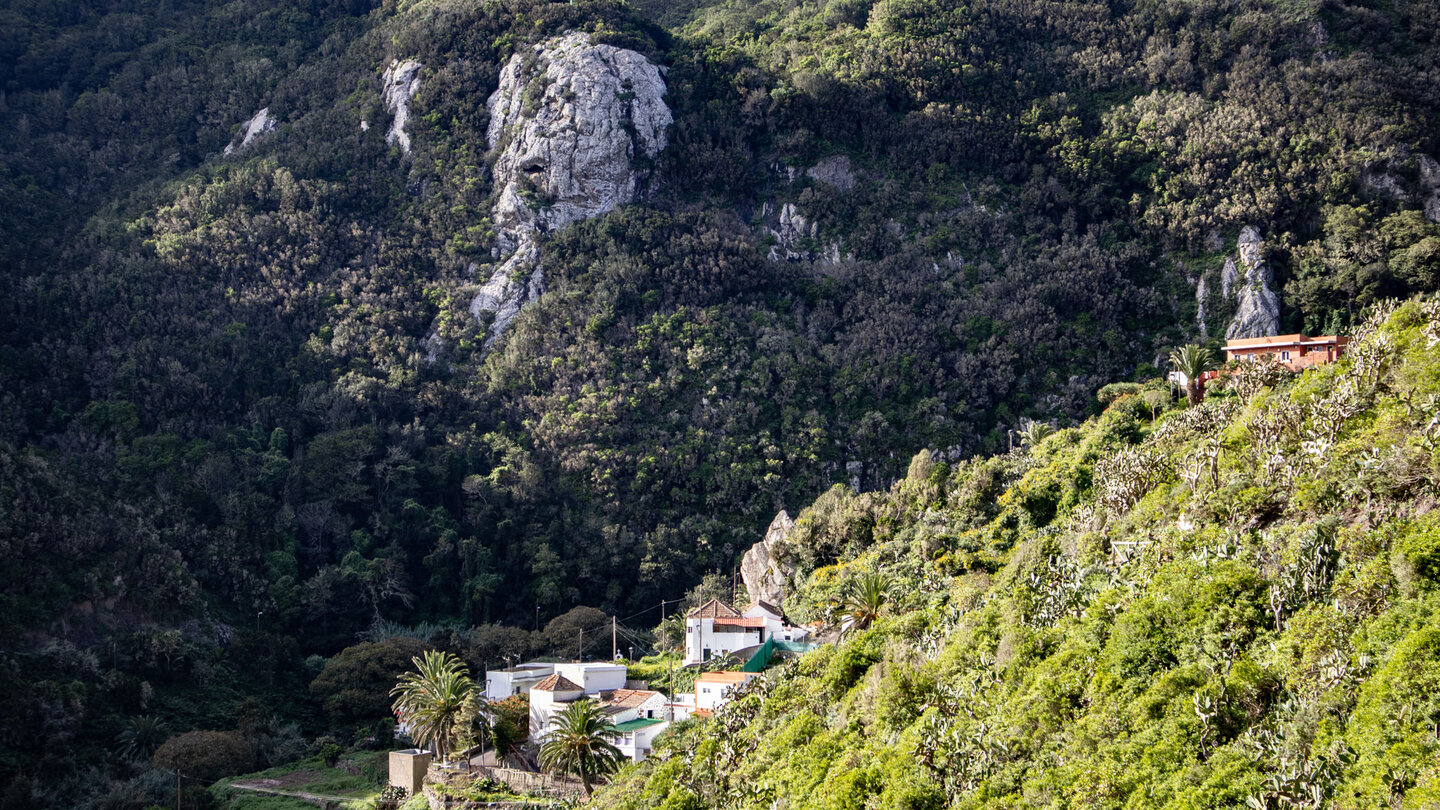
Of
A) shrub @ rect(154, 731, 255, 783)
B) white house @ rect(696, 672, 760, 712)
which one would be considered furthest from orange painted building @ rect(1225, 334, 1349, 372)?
shrub @ rect(154, 731, 255, 783)

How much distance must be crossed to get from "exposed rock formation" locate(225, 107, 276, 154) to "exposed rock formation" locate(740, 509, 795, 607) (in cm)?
6722

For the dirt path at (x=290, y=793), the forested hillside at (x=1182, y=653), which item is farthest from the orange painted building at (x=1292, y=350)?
the dirt path at (x=290, y=793)

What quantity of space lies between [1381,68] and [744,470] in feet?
182

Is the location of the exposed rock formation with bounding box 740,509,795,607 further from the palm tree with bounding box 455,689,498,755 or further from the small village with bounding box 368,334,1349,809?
the palm tree with bounding box 455,689,498,755

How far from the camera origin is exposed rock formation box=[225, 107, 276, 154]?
105250 mm

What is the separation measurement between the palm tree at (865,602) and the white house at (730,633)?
818 centimetres

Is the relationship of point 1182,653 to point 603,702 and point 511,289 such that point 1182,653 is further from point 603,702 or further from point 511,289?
point 511,289

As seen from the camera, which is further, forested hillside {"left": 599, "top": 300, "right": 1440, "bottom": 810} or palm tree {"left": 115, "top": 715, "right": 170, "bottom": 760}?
palm tree {"left": 115, "top": 715, "right": 170, "bottom": 760}

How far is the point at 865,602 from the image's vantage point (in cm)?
4341

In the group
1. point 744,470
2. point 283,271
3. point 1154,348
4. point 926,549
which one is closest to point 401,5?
point 283,271

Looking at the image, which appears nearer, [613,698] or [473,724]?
[473,724]

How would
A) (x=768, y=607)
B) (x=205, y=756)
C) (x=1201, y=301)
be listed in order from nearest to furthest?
(x=205, y=756) < (x=768, y=607) < (x=1201, y=301)

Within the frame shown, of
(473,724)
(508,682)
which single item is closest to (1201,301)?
(508,682)

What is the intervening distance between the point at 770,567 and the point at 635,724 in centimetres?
1896
